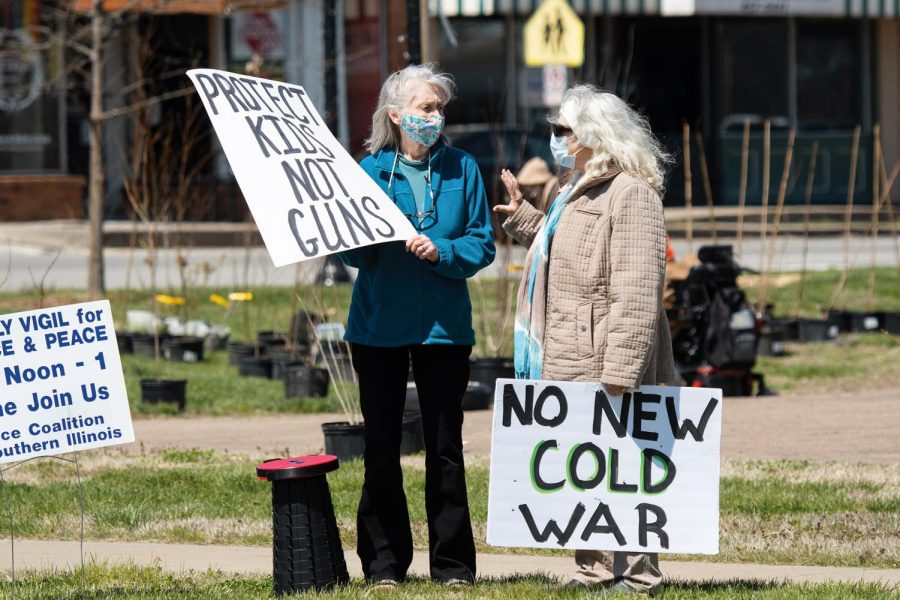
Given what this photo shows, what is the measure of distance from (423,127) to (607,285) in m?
0.88

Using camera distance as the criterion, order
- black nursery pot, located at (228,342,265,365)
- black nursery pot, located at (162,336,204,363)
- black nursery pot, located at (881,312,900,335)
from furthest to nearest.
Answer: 1. black nursery pot, located at (881,312,900,335)
2. black nursery pot, located at (162,336,204,363)
3. black nursery pot, located at (228,342,265,365)

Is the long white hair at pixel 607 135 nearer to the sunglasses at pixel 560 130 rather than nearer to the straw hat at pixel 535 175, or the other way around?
the sunglasses at pixel 560 130

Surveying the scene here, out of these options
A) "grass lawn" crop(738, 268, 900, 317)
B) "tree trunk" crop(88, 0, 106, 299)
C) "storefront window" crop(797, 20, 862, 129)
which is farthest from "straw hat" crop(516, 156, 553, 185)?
"storefront window" crop(797, 20, 862, 129)

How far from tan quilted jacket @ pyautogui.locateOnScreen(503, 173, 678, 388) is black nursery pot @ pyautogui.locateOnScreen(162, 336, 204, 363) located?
8122 mm

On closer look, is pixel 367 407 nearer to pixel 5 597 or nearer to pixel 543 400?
pixel 543 400

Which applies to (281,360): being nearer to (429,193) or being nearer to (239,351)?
(239,351)

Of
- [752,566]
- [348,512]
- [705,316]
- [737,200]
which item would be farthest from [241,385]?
[737,200]

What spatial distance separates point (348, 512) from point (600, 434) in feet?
7.66

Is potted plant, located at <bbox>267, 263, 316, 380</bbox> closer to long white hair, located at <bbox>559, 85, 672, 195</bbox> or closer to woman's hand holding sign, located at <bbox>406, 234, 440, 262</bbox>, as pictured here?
woman's hand holding sign, located at <bbox>406, 234, 440, 262</bbox>

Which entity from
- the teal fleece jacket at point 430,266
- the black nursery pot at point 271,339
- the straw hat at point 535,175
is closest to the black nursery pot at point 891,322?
the straw hat at point 535,175

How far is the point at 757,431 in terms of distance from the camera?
10039mm

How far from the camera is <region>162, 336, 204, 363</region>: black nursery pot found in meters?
13.3

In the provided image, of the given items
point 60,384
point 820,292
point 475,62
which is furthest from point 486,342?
point 475,62

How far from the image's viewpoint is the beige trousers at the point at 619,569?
225 inches
